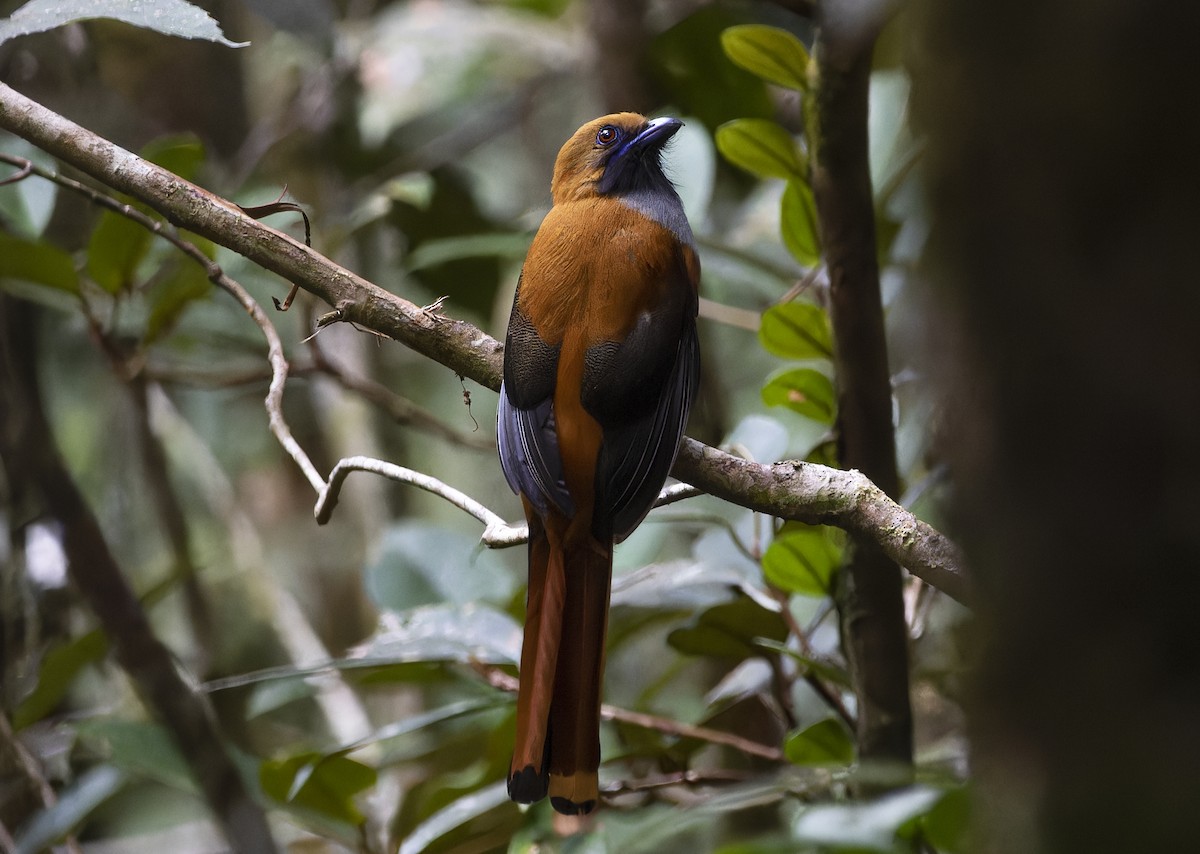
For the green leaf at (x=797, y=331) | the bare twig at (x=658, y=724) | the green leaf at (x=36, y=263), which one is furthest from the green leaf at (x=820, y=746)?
the green leaf at (x=36, y=263)

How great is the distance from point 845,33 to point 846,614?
833mm

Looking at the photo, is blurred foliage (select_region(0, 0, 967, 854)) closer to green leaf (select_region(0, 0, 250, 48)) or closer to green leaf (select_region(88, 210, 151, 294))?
green leaf (select_region(88, 210, 151, 294))

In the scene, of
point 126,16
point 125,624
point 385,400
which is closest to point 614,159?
point 385,400

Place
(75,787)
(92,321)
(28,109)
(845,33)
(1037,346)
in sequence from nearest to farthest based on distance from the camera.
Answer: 1. (1037,346)
2. (845,33)
3. (28,109)
4. (75,787)
5. (92,321)

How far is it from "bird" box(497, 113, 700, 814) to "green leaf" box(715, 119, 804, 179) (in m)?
0.27

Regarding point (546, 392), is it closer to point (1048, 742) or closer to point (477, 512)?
point (477, 512)

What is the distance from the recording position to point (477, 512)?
1569 mm

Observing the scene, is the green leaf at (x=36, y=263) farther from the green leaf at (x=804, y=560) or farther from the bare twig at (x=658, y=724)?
the green leaf at (x=804, y=560)

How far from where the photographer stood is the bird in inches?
64.7

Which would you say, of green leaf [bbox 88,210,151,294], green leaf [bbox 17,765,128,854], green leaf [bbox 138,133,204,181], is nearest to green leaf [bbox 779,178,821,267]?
green leaf [bbox 138,133,204,181]

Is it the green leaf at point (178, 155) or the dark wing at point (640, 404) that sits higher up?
the green leaf at point (178, 155)

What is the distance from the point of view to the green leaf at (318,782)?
1773 millimetres

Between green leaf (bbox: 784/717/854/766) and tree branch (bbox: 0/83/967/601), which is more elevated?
tree branch (bbox: 0/83/967/601)

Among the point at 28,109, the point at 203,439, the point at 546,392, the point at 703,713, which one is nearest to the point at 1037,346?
the point at 546,392
